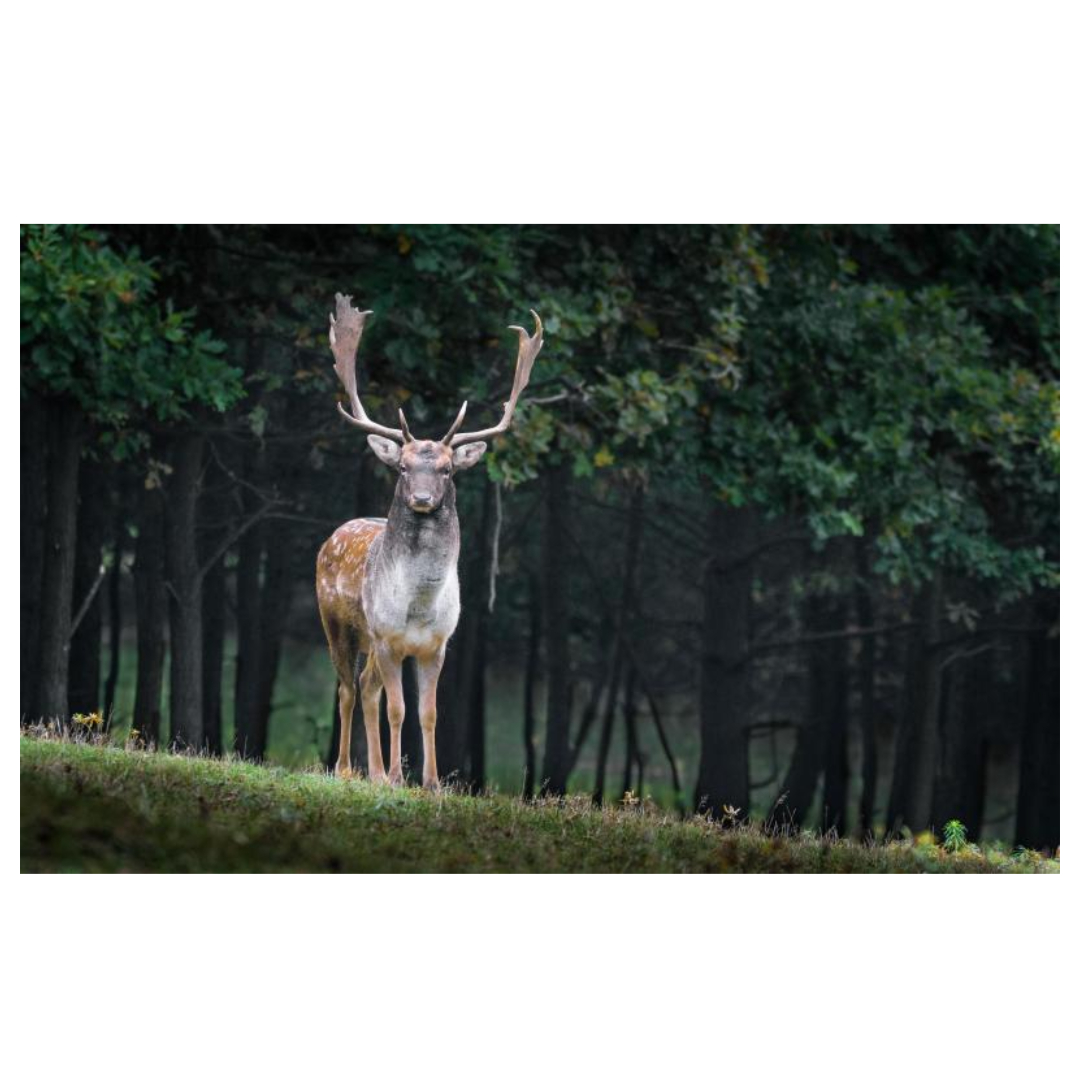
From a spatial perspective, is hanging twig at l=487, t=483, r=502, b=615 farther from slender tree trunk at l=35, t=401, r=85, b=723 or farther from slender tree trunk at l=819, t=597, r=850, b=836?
slender tree trunk at l=819, t=597, r=850, b=836

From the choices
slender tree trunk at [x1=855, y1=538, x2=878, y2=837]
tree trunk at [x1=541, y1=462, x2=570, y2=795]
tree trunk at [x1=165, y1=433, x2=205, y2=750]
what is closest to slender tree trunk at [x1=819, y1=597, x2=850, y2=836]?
slender tree trunk at [x1=855, y1=538, x2=878, y2=837]

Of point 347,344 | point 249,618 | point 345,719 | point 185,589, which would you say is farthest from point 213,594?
point 347,344

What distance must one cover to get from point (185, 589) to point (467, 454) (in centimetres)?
582

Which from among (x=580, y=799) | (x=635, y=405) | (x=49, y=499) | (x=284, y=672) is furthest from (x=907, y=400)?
(x=284, y=672)

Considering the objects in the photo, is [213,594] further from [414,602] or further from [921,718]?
[414,602]

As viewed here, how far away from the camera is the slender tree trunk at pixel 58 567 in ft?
51.9

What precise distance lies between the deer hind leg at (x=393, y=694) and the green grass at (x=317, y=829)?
0.21 m

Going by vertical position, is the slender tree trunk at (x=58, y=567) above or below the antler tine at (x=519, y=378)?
below

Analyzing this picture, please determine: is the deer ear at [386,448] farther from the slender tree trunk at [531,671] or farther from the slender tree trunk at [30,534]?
the slender tree trunk at [531,671]

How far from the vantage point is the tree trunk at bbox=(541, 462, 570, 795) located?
76.1ft

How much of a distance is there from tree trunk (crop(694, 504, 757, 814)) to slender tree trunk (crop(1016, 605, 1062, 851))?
10.8 ft

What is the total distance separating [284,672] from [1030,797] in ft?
39.9

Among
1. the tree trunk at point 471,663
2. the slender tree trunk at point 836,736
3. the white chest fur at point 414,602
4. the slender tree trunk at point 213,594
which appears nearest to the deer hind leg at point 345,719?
the white chest fur at point 414,602

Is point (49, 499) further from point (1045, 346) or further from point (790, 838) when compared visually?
point (1045, 346)
